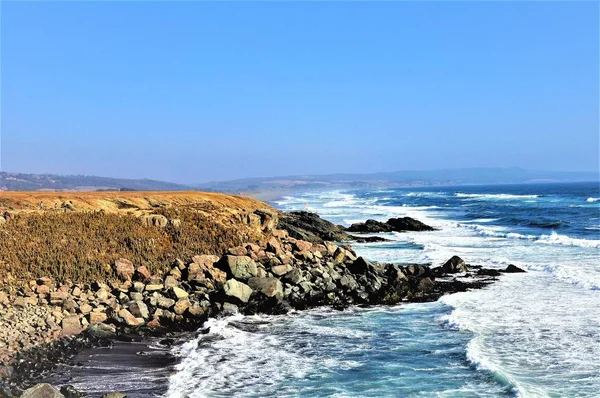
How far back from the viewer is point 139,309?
13.7 meters

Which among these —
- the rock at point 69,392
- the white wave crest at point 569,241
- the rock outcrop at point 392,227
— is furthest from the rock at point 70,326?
the rock outcrop at point 392,227

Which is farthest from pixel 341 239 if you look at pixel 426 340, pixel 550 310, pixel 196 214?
pixel 426 340

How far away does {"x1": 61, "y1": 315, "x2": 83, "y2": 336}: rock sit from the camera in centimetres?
1216

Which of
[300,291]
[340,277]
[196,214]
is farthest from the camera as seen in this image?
[196,214]

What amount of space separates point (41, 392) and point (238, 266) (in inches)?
364

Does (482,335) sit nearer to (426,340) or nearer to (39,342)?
(426,340)

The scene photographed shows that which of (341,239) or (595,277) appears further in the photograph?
(341,239)

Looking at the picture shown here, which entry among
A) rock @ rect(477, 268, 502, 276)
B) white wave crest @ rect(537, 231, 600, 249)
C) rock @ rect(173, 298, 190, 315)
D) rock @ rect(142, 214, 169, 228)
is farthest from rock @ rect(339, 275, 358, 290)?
white wave crest @ rect(537, 231, 600, 249)

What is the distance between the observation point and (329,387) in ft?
31.9

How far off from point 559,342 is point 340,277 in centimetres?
766

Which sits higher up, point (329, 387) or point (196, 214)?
point (196, 214)

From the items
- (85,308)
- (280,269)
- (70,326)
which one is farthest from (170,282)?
(280,269)

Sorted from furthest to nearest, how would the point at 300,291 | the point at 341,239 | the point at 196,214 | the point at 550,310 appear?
the point at 341,239
the point at 196,214
the point at 300,291
the point at 550,310

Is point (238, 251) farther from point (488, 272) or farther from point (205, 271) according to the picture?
point (488, 272)
